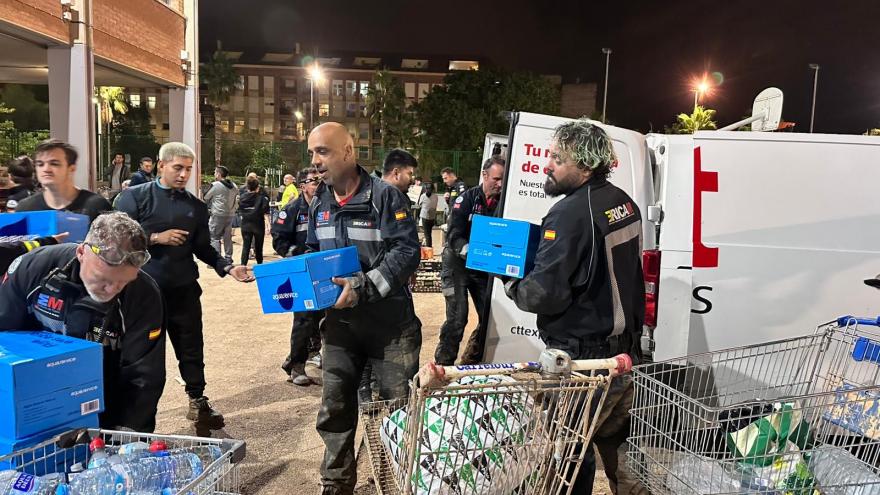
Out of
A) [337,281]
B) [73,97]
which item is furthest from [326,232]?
[73,97]

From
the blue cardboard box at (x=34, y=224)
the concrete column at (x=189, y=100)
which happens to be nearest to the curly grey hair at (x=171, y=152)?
the blue cardboard box at (x=34, y=224)

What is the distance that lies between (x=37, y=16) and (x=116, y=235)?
34.4ft

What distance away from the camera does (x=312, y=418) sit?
494 centimetres

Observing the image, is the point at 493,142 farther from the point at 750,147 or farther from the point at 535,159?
the point at 750,147

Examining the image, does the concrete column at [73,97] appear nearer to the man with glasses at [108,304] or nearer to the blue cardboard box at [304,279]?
the blue cardboard box at [304,279]

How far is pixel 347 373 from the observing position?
342cm

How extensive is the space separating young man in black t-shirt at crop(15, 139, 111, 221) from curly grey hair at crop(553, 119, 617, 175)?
323 centimetres

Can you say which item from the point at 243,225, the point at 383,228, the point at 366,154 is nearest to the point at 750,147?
the point at 383,228

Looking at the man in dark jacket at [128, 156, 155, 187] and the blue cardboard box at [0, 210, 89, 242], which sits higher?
the man in dark jacket at [128, 156, 155, 187]

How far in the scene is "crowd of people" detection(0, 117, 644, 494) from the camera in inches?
95.3

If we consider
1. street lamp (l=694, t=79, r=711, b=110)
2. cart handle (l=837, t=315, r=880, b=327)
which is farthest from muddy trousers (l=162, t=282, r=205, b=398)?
street lamp (l=694, t=79, r=711, b=110)

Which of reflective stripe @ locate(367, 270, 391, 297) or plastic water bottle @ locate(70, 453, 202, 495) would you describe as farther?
reflective stripe @ locate(367, 270, 391, 297)

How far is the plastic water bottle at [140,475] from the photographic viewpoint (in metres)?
1.79

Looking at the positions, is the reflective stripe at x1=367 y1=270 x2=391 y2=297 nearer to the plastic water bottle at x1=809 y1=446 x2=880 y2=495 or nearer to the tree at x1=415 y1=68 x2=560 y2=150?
the plastic water bottle at x1=809 y1=446 x2=880 y2=495
